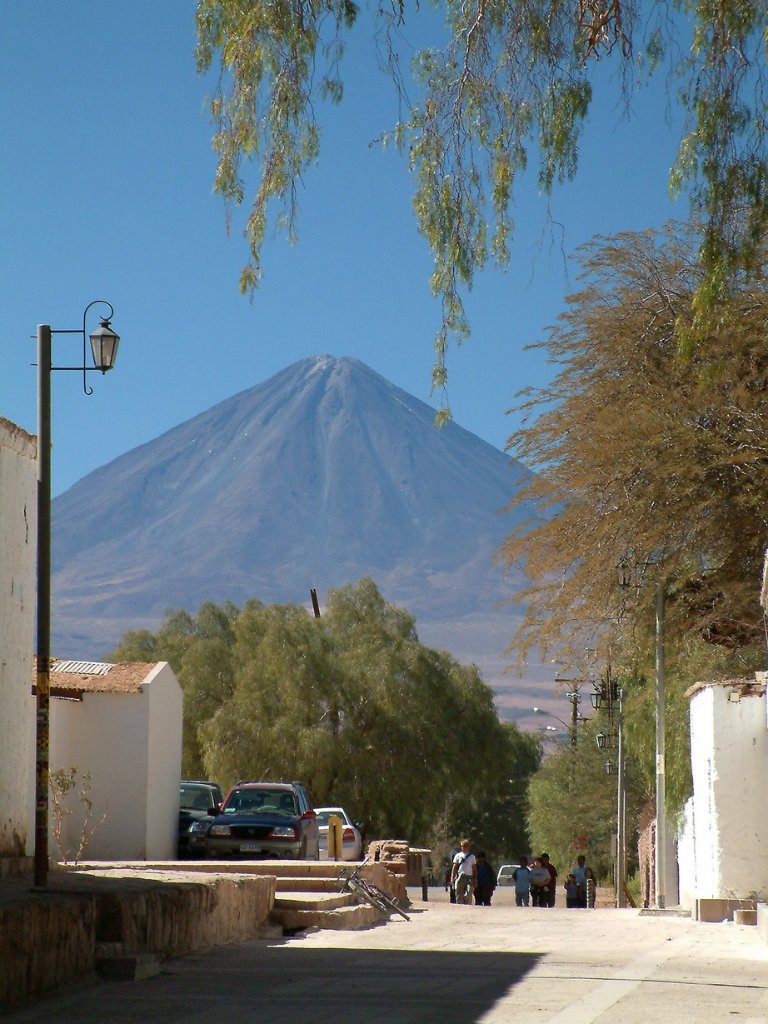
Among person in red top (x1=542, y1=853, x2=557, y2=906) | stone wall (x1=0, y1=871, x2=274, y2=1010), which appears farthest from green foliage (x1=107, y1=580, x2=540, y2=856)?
stone wall (x1=0, y1=871, x2=274, y2=1010)

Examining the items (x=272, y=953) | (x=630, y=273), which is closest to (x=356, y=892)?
(x=272, y=953)

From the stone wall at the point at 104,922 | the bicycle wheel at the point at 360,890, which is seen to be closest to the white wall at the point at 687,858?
the bicycle wheel at the point at 360,890

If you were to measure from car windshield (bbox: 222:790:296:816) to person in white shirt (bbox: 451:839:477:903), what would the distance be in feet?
16.7

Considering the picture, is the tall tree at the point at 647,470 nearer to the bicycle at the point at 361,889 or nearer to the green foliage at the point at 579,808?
the bicycle at the point at 361,889

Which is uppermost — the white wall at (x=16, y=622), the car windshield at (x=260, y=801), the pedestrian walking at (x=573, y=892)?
the white wall at (x=16, y=622)

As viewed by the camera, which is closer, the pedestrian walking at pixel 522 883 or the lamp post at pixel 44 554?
the lamp post at pixel 44 554

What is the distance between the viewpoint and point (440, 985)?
366 inches

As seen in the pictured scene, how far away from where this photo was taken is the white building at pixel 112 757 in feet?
75.8

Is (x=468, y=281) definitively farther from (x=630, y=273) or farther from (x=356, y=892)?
(x=630, y=273)

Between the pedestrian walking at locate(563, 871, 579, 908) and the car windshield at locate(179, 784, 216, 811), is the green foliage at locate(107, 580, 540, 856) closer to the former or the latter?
the pedestrian walking at locate(563, 871, 579, 908)

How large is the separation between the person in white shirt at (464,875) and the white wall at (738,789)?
911cm

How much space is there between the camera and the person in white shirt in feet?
92.4

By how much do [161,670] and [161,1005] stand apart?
16.7m

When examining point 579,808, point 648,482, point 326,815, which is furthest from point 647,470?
point 579,808
